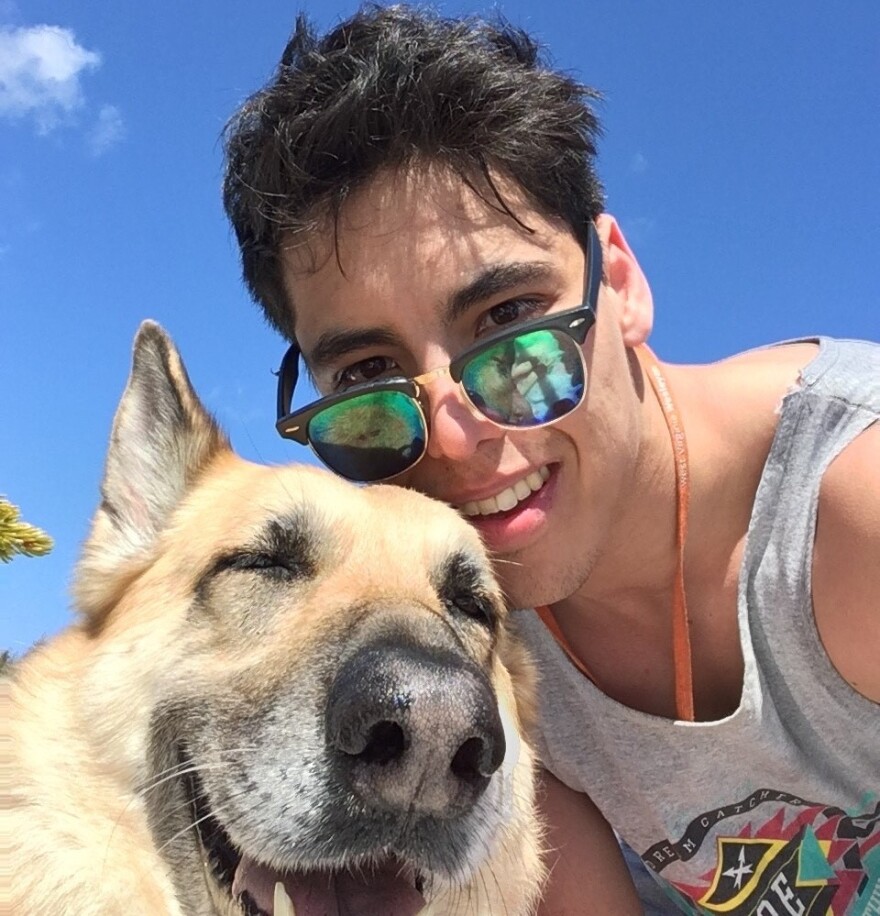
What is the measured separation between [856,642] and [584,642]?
1.19m

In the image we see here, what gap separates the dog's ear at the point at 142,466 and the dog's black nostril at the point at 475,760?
1.55m

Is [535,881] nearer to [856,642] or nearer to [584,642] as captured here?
[584,642]

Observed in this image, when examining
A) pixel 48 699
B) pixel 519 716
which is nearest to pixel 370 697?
pixel 48 699

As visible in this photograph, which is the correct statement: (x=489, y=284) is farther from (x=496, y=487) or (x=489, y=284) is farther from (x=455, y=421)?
(x=496, y=487)

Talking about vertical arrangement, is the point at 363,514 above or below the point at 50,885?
above

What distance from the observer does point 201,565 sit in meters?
3.10

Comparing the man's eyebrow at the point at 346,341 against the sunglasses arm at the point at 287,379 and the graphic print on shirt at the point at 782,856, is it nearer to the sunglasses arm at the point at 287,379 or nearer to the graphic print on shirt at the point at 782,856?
the sunglasses arm at the point at 287,379

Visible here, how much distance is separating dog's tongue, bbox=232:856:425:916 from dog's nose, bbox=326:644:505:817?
329 millimetres

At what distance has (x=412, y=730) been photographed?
211 cm

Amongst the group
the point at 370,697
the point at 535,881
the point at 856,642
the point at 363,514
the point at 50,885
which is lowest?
the point at 535,881

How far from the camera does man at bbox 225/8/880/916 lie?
3.24 m

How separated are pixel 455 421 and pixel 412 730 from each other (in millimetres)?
1386

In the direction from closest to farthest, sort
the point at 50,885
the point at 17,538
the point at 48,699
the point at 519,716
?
the point at 50,885
the point at 48,699
the point at 519,716
the point at 17,538

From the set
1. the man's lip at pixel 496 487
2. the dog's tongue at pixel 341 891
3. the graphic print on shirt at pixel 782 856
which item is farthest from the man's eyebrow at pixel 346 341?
the graphic print on shirt at pixel 782 856
